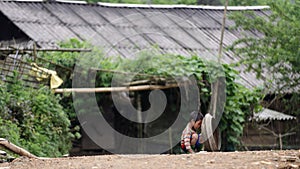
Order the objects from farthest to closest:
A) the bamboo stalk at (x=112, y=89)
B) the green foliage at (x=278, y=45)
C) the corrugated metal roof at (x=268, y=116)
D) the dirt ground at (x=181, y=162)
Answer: the corrugated metal roof at (x=268, y=116) → the green foliage at (x=278, y=45) → the bamboo stalk at (x=112, y=89) → the dirt ground at (x=181, y=162)

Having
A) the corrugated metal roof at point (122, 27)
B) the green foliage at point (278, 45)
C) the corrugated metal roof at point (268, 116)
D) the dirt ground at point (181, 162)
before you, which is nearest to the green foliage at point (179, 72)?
the green foliage at point (278, 45)

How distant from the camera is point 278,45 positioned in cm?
1385

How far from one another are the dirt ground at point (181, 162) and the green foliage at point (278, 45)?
23.9 feet

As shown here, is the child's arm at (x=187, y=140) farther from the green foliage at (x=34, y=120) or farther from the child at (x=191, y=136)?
the green foliage at (x=34, y=120)

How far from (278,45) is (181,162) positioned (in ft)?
28.3

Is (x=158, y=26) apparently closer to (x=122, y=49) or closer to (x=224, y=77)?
(x=122, y=49)

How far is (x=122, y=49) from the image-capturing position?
15297mm

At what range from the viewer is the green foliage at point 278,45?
13.3m

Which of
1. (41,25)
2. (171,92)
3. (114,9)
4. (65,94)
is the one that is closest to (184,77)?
Answer: (171,92)

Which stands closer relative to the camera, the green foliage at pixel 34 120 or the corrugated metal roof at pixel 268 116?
the green foliage at pixel 34 120

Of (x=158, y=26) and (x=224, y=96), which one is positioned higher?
(x=158, y=26)

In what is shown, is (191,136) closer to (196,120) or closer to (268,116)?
(196,120)

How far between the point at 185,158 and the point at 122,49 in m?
9.50

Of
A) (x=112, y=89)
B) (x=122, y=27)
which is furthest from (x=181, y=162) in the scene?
(x=122, y=27)
